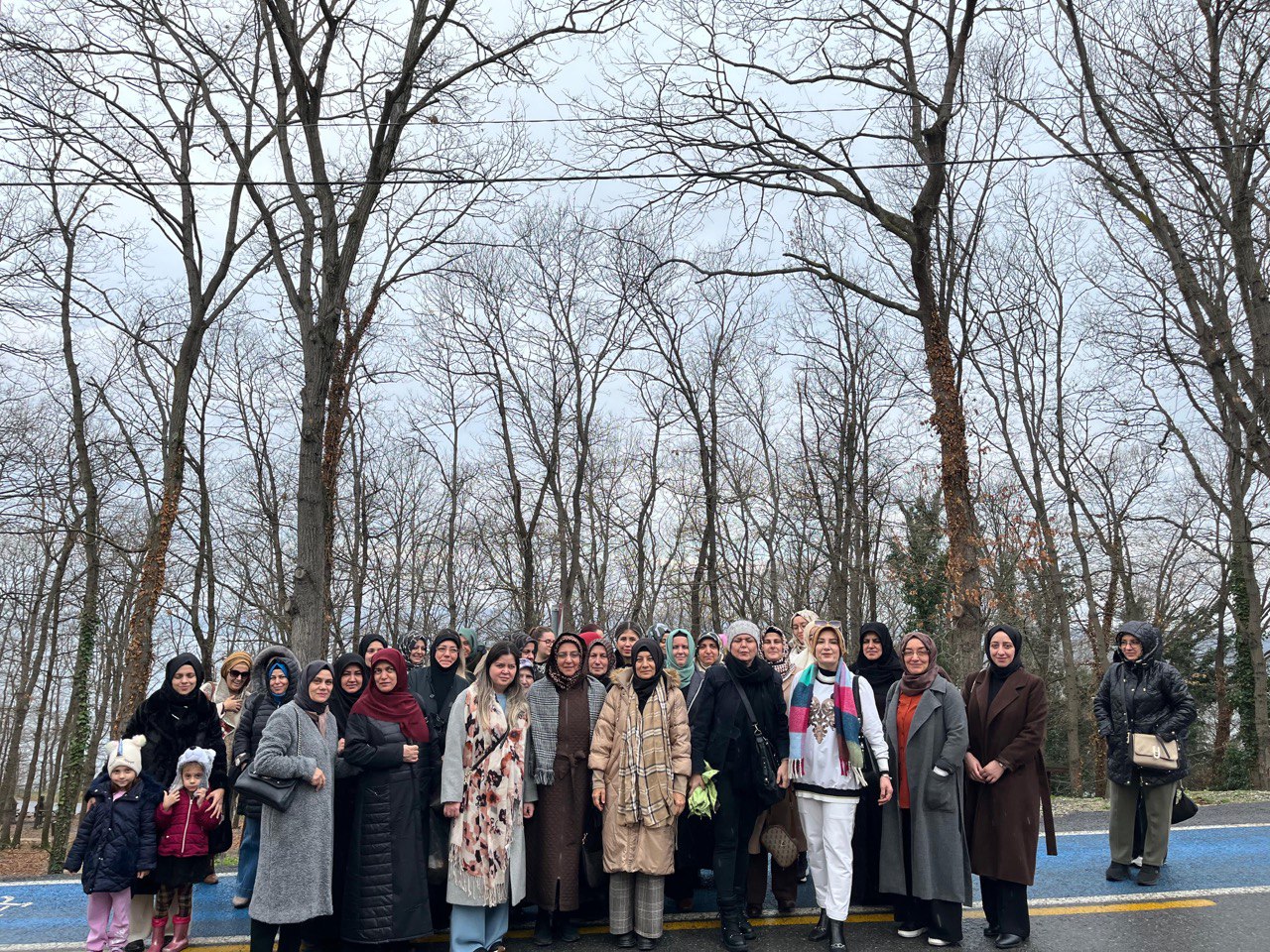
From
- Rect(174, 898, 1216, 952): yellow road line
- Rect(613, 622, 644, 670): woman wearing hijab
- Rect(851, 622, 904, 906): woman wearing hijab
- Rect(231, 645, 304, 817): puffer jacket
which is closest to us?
Rect(174, 898, 1216, 952): yellow road line

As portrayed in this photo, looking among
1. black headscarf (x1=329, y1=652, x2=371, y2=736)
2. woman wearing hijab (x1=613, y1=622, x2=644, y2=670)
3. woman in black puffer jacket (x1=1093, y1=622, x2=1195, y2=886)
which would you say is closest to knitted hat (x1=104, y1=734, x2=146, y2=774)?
black headscarf (x1=329, y1=652, x2=371, y2=736)

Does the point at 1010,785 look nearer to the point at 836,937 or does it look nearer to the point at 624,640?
the point at 836,937

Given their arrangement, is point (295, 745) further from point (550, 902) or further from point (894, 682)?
point (894, 682)

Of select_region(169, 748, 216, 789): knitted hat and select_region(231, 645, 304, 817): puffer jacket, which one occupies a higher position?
select_region(231, 645, 304, 817): puffer jacket

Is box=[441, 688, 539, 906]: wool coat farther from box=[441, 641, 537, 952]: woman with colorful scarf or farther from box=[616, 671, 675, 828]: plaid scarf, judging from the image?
box=[616, 671, 675, 828]: plaid scarf

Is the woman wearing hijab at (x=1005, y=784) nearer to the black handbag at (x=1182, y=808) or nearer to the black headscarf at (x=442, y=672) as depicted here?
the black handbag at (x=1182, y=808)

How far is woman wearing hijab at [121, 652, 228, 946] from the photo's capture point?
620 centimetres

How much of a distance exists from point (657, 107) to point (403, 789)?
10850 millimetres

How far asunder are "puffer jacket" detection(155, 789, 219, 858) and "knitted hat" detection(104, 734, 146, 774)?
0.34 m

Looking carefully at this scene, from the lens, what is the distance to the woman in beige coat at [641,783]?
5.99 m

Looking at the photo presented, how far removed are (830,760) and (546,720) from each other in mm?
1967

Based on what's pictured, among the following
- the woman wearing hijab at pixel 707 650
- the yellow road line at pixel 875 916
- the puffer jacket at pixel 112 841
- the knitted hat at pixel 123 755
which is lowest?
the yellow road line at pixel 875 916

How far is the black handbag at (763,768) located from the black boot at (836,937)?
2.70ft

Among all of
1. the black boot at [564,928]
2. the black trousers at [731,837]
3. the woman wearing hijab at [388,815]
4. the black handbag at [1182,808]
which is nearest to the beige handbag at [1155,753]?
the black handbag at [1182,808]
